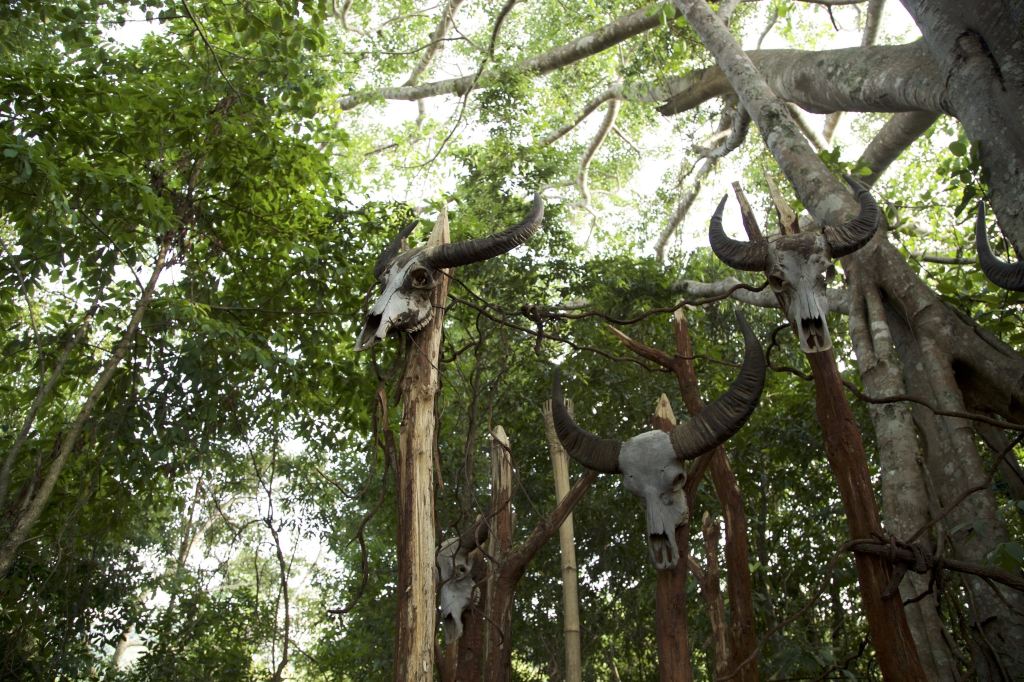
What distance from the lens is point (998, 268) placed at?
3756 millimetres

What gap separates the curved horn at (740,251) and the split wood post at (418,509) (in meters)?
1.23

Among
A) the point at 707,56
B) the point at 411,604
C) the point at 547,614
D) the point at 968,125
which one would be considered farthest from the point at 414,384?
the point at 707,56

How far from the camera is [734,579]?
3906mm

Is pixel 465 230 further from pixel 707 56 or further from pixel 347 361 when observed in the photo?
pixel 707 56

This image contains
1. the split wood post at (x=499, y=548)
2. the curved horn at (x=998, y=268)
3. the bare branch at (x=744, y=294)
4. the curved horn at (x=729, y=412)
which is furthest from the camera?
the bare branch at (x=744, y=294)

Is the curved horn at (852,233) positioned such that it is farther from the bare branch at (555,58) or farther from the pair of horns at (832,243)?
the bare branch at (555,58)

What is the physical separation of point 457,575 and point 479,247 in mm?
2074

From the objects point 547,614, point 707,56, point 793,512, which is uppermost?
point 707,56

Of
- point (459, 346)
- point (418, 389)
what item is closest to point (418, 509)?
point (418, 389)

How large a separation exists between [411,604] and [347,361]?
145 inches

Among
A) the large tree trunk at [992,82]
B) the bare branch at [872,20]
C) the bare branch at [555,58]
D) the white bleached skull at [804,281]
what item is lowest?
the white bleached skull at [804,281]

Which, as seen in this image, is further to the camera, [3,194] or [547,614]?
[547,614]

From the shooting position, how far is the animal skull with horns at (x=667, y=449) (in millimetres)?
2920

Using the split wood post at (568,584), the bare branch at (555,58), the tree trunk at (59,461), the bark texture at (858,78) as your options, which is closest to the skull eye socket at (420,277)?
the split wood post at (568,584)
